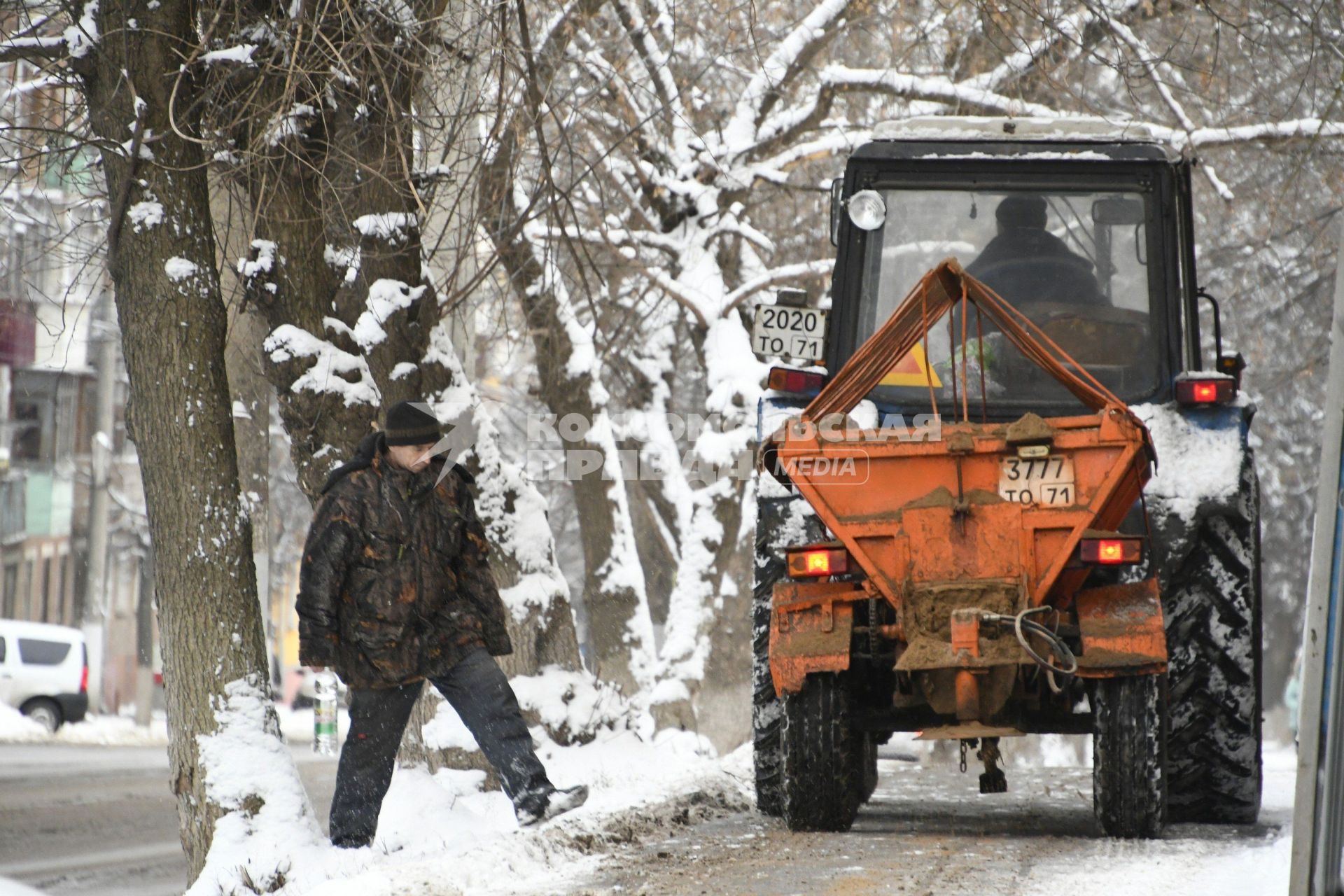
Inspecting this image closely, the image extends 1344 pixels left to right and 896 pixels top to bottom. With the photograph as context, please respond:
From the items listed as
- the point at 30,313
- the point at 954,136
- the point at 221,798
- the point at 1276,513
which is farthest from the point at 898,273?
the point at 1276,513

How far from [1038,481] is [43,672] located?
22.3 metres

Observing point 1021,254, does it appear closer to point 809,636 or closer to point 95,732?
point 809,636

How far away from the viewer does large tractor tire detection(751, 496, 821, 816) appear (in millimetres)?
6406

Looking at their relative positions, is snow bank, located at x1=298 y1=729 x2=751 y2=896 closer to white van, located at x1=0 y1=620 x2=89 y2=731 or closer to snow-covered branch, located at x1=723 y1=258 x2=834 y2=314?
snow-covered branch, located at x1=723 y1=258 x2=834 y2=314

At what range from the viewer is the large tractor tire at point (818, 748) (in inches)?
229

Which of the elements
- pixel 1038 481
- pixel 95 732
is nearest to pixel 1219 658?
pixel 1038 481

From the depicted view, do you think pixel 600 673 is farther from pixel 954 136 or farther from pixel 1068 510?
pixel 1068 510

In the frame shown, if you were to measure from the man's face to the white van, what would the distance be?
20.7 metres

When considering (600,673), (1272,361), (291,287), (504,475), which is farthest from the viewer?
(1272,361)

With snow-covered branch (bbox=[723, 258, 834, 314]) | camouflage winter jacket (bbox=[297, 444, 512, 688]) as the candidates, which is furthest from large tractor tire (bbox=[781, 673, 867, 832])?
snow-covered branch (bbox=[723, 258, 834, 314])

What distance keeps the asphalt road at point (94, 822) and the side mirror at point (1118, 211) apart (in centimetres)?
532

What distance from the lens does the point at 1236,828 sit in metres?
6.46

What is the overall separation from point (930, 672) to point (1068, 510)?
73cm

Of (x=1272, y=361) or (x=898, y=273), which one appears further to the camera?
(x=1272, y=361)
